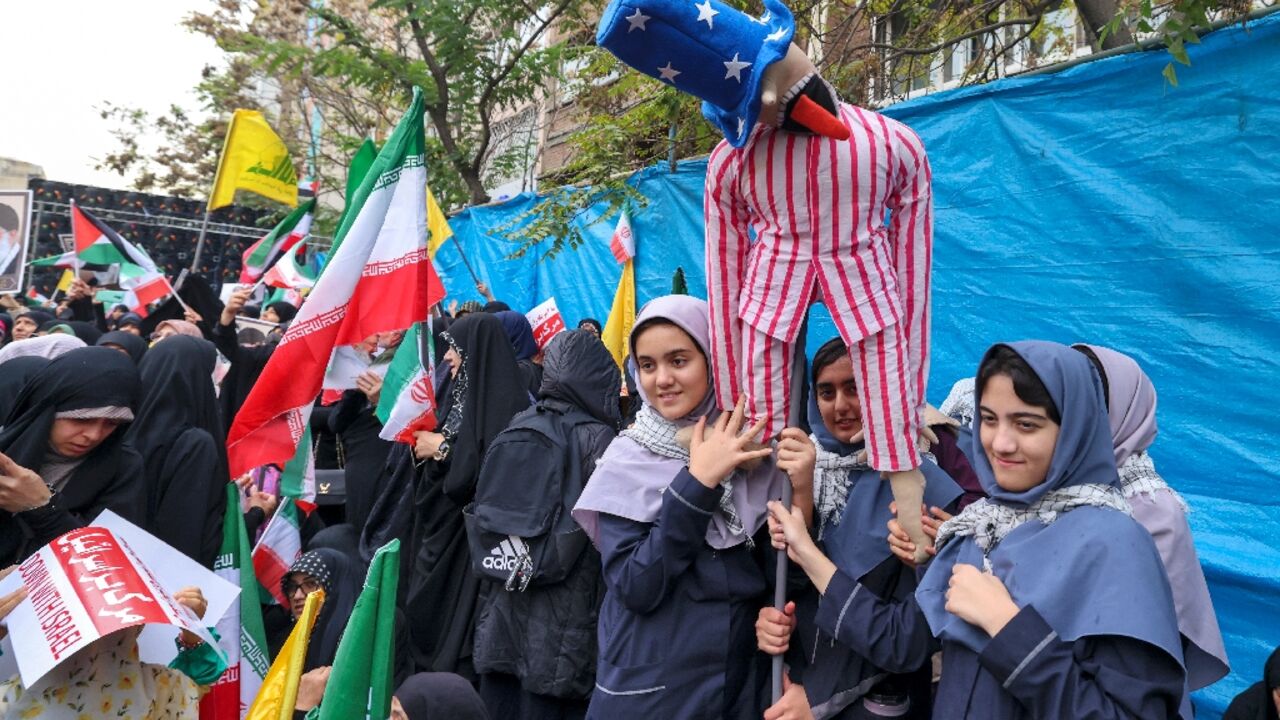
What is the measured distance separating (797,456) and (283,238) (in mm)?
7374

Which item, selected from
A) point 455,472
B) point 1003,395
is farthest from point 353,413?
point 1003,395

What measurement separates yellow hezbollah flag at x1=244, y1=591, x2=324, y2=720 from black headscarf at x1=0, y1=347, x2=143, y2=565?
1135mm

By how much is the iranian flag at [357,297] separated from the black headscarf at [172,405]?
0.42 metres

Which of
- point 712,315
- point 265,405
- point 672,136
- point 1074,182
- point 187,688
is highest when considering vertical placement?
point 672,136

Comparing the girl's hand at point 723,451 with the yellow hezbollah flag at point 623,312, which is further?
→ the yellow hezbollah flag at point 623,312

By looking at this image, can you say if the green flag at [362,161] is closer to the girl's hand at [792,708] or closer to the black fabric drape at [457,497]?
the black fabric drape at [457,497]

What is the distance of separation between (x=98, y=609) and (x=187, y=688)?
0.67 metres

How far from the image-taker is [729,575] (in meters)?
2.67

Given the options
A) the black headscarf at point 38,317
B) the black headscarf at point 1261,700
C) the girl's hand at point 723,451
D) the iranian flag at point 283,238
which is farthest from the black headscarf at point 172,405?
the black headscarf at point 38,317

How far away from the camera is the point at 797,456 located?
2.45m

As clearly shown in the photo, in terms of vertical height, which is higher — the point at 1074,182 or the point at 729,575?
the point at 1074,182

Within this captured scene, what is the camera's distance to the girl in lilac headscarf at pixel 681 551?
2590 mm

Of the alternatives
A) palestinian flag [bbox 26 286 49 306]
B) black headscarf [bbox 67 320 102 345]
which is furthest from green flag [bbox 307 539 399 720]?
palestinian flag [bbox 26 286 49 306]

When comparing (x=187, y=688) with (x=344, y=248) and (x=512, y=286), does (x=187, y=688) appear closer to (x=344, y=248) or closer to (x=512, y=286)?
(x=344, y=248)
